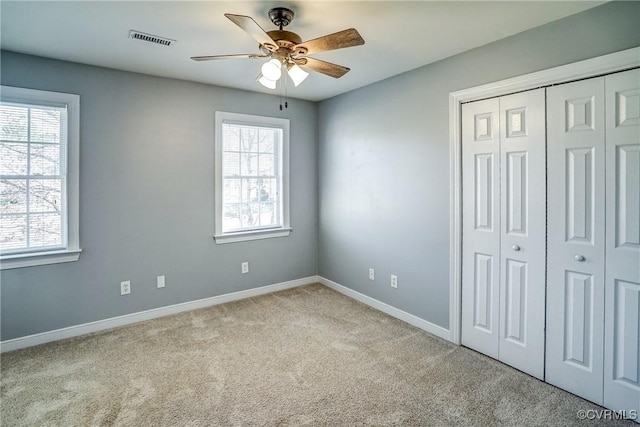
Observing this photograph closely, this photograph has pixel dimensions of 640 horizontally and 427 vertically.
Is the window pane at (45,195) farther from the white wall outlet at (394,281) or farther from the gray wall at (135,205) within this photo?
the white wall outlet at (394,281)

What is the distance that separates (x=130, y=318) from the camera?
344 centimetres

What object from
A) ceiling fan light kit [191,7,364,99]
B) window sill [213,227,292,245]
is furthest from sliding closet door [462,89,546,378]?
window sill [213,227,292,245]

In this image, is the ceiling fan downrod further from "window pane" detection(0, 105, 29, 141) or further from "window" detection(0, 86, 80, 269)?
"window pane" detection(0, 105, 29, 141)

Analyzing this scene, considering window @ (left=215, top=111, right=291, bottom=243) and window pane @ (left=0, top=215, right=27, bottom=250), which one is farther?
window @ (left=215, top=111, right=291, bottom=243)

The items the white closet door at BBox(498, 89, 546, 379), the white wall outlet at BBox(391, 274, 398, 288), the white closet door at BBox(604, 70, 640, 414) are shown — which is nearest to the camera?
the white closet door at BBox(604, 70, 640, 414)

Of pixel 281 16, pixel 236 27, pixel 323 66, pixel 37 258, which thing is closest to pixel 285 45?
pixel 281 16

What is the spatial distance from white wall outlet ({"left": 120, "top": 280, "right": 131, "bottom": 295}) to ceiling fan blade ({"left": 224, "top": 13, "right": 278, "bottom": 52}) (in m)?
2.70

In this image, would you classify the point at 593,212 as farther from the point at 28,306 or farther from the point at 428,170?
the point at 28,306

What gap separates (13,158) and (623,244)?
4.60 metres

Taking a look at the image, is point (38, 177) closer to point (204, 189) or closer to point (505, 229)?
point (204, 189)

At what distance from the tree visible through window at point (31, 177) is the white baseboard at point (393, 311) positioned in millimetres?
2991

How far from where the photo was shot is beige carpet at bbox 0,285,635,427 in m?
2.07

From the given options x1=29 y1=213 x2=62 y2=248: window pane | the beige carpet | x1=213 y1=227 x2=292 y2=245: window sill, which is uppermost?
x1=29 y1=213 x2=62 y2=248: window pane

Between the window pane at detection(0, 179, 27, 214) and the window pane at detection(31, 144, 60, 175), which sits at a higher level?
the window pane at detection(31, 144, 60, 175)
